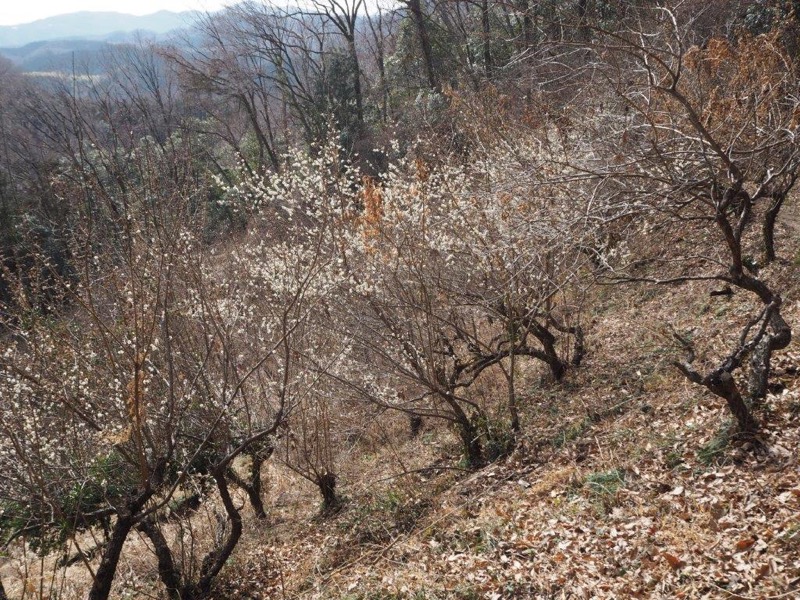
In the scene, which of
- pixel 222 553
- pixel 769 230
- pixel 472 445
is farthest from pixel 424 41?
pixel 222 553

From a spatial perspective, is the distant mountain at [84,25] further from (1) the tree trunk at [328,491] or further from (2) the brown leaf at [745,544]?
(2) the brown leaf at [745,544]

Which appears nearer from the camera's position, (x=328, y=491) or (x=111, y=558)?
(x=111, y=558)

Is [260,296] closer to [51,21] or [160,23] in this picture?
[160,23]

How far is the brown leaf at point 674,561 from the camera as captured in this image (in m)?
3.16

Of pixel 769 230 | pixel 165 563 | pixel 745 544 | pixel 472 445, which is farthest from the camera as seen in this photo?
pixel 769 230

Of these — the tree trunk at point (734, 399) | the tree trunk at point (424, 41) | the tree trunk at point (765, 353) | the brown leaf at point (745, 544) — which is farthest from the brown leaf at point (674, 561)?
the tree trunk at point (424, 41)

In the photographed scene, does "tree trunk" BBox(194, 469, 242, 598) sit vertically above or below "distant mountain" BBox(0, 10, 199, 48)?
below

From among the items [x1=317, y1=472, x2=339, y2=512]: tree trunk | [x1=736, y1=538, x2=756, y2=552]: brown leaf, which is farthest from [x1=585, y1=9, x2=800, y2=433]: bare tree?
[x1=317, y1=472, x2=339, y2=512]: tree trunk

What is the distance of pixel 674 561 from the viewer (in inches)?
125

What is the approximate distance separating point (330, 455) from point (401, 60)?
1859cm

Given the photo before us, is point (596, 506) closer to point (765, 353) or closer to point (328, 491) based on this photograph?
point (765, 353)

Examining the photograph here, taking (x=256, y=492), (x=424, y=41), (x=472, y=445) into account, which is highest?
(x=424, y=41)

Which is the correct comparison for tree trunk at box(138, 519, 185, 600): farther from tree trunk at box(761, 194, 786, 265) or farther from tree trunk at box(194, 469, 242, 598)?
tree trunk at box(761, 194, 786, 265)

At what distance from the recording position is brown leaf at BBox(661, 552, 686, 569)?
3.16 meters
